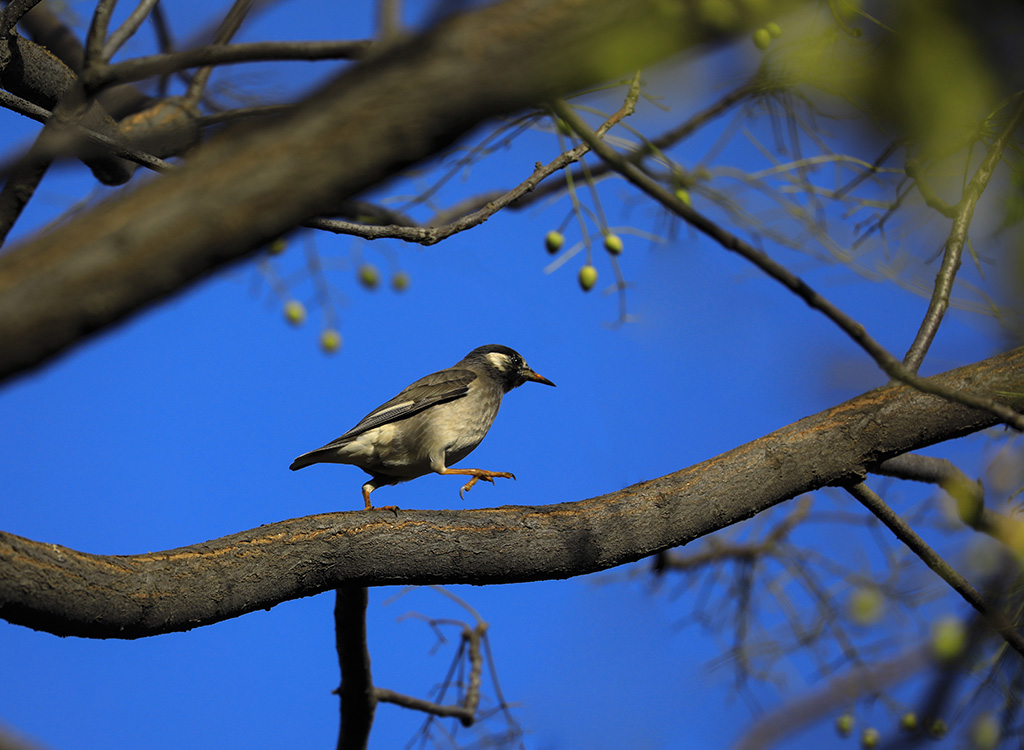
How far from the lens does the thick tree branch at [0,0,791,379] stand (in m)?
1.15

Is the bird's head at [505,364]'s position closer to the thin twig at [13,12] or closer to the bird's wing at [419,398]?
the bird's wing at [419,398]

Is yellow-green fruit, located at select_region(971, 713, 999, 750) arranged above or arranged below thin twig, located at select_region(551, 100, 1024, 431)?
below

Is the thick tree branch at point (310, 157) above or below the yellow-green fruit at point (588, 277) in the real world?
below

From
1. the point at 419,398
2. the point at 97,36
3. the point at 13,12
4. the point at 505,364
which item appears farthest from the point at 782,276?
the point at 505,364

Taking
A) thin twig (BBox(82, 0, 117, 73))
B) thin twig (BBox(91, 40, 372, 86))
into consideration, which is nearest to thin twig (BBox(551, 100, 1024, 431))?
thin twig (BBox(91, 40, 372, 86))

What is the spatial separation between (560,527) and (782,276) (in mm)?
1738

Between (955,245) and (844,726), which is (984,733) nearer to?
(955,245)

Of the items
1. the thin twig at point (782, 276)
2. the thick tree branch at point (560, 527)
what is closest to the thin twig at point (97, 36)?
the thick tree branch at point (560, 527)

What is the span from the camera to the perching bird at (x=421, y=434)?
498cm

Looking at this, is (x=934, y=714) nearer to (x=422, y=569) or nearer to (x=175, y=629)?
(x=422, y=569)

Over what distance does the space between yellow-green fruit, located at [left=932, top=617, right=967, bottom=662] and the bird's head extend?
439 cm

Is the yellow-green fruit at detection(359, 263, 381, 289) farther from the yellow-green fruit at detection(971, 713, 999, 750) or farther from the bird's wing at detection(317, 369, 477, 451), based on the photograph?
the yellow-green fruit at detection(971, 713, 999, 750)

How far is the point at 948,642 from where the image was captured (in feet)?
7.45

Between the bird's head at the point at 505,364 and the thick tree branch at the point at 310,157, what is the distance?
5.28 meters
